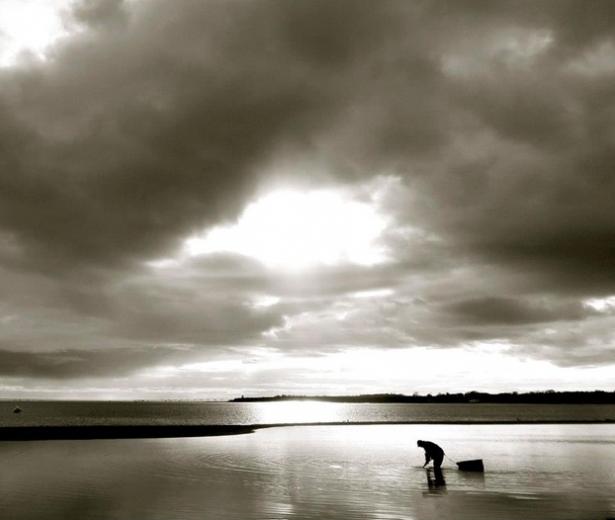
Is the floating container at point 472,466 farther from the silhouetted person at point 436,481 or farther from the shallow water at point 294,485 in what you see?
the silhouetted person at point 436,481

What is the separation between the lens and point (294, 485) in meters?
27.8

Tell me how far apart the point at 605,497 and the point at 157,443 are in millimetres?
43913

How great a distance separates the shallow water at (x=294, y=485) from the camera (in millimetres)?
21250

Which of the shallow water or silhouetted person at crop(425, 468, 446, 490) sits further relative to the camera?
silhouetted person at crop(425, 468, 446, 490)

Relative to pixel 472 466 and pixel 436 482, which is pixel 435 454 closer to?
pixel 472 466

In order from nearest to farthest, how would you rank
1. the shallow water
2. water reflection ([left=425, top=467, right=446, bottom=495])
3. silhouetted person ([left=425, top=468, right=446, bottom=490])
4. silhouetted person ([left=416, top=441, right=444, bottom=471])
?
the shallow water → water reflection ([left=425, top=467, right=446, bottom=495]) → silhouetted person ([left=425, top=468, right=446, bottom=490]) → silhouetted person ([left=416, top=441, right=444, bottom=471])

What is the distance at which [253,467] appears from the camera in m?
35.8

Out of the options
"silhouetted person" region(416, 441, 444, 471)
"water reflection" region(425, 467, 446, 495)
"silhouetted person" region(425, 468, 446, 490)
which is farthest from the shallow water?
"silhouetted person" region(416, 441, 444, 471)

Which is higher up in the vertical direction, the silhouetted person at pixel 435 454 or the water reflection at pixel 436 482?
the silhouetted person at pixel 435 454

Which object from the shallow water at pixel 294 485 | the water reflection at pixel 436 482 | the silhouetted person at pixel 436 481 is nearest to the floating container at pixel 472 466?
the shallow water at pixel 294 485

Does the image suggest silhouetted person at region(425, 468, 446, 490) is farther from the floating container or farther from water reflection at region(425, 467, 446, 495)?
the floating container

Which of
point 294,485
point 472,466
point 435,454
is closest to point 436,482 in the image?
point 435,454

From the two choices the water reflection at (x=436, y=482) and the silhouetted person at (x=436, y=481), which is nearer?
the water reflection at (x=436, y=482)

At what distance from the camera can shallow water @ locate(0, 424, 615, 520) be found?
69.7ft
